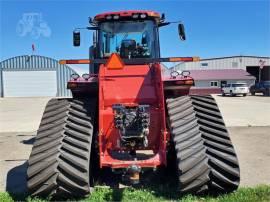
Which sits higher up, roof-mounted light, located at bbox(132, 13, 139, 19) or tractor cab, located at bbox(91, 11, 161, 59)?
roof-mounted light, located at bbox(132, 13, 139, 19)

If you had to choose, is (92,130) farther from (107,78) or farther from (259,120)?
(259,120)

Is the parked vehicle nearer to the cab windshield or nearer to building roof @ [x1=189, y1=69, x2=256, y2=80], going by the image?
building roof @ [x1=189, y1=69, x2=256, y2=80]

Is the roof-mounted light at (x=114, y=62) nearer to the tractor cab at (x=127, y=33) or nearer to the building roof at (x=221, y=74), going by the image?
the tractor cab at (x=127, y=33)

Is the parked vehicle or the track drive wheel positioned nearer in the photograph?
the track drive wheel

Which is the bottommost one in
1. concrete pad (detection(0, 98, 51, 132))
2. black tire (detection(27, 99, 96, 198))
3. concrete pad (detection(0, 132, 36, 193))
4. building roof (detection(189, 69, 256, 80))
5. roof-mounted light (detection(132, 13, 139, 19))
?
concrete pad (detection(0, 98, 51, 132))

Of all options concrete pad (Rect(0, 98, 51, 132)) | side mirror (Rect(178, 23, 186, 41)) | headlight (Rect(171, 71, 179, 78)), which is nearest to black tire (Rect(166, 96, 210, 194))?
headlight (Rect(171, 71, 179, 78))

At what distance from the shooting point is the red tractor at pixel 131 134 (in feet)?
19.0

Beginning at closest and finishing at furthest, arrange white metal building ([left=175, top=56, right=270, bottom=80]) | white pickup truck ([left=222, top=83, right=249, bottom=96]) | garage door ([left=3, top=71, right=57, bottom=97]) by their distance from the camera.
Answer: white pickup truck ([left=222, top=83, right=249, bottom=96]) → garage door ([left=3, top=71, right=57, bottom=97]) → white metal building ([left=175, top=56, right=270, bottom=80])

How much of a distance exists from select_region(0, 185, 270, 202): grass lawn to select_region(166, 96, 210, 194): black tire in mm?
185

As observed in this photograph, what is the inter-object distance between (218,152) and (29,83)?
48736 millimetres

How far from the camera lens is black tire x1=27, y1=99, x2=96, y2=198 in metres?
5.76

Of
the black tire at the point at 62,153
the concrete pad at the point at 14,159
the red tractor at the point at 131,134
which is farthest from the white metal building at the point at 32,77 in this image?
the black tire at the point at 62,153

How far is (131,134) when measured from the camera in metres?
6.33

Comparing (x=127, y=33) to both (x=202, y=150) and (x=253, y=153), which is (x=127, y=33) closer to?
(x=202, y=150)
